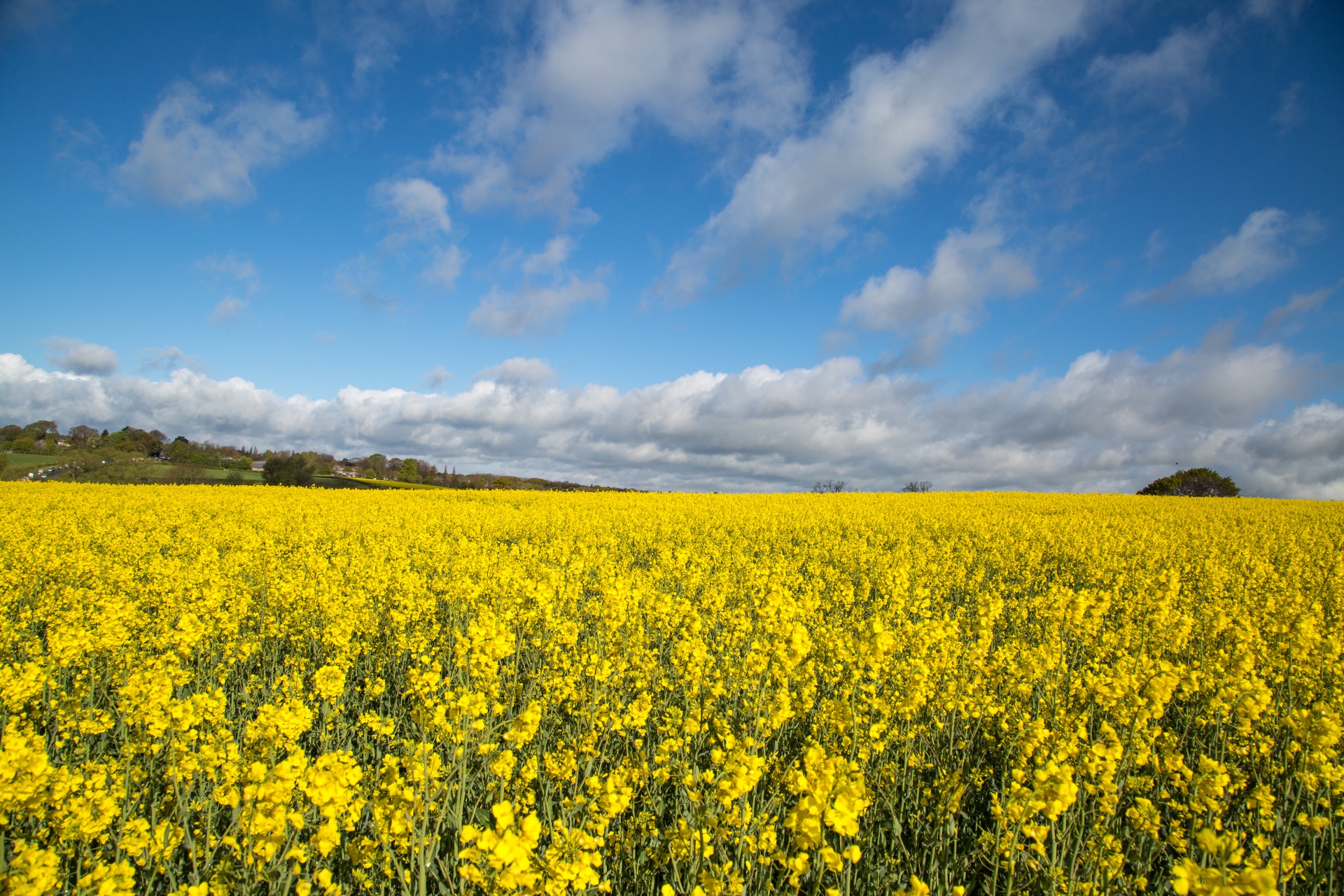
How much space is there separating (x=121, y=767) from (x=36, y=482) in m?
37.8

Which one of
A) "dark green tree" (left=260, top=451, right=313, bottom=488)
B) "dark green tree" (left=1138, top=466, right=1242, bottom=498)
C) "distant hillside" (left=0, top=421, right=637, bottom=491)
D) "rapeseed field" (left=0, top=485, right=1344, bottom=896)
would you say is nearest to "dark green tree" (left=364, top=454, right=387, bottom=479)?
"distant hillside" (left=0, top=421, right=637, bottom=491)

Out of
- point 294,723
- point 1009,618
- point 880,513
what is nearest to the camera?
point 294,723

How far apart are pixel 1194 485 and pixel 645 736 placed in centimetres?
6785

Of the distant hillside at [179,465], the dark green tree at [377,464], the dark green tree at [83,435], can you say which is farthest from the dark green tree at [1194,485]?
the dark green tree at [83,435]

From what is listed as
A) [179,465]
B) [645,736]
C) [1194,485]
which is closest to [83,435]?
[179,465]

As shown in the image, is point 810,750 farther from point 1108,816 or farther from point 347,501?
point 347,501

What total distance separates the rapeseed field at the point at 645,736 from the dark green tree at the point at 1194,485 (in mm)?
54503

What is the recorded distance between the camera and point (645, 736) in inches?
174

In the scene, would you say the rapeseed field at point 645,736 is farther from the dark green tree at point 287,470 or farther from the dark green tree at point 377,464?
the dark green tree at point 377,464

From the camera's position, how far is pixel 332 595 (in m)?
6.89

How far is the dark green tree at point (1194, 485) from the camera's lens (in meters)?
A: 50.7

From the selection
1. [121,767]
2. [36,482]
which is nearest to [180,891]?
[121,767]

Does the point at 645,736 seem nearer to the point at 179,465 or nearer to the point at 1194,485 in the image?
the point at 179,465

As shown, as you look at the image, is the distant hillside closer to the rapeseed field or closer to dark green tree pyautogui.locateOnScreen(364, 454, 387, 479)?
dark green tree pyautogui.locateOnScreen(364, 454, 387, 479)
